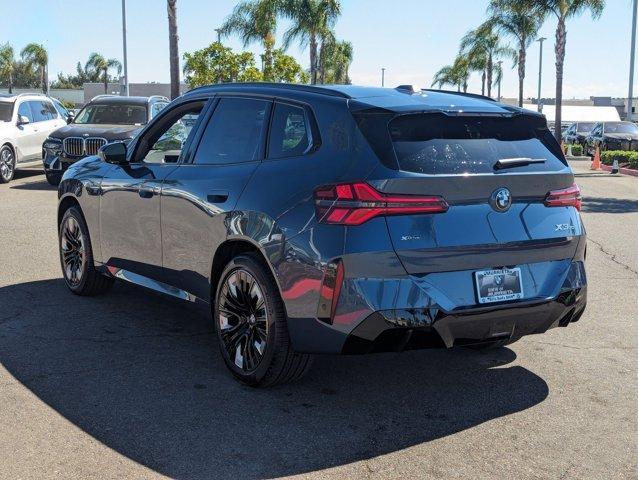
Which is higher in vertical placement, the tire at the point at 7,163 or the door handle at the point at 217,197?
the door handle at the point at 217,197

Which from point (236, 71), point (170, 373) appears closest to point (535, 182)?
point (170, 373)

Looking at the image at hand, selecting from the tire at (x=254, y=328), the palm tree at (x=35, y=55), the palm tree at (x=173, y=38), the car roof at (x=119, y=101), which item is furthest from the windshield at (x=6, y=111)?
the palm tree at (x=35, y=55)

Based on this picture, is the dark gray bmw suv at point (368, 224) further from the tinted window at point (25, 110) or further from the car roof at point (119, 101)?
the tinted window at point (25, 110)

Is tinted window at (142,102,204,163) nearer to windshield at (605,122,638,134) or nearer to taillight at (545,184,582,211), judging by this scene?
taillight at (545,184,582,211)

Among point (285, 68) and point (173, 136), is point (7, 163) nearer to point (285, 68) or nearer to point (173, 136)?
point (173, 136)

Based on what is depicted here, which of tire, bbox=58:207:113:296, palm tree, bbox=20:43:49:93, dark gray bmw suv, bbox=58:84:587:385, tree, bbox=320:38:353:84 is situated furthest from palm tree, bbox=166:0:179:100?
palm tree, bbox=20:43:49:93

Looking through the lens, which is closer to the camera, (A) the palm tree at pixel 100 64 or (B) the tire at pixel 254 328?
(B) the tire at pixel 254 328

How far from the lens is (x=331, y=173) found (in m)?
→ 4.48

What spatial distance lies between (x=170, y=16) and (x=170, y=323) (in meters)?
26.3

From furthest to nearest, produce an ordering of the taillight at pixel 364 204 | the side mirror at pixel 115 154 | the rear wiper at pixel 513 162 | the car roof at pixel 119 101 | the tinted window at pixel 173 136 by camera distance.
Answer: the car roof at pixel 119 101 → the side mirror at pixel 115 154 → the tinted window at pixel 173 136 → the rear wiper at pixel 513 162 → the taillight at pixel 364 204

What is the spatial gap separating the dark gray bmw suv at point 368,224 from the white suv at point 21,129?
14.4 meters

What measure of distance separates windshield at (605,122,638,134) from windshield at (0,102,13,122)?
84.3 feet

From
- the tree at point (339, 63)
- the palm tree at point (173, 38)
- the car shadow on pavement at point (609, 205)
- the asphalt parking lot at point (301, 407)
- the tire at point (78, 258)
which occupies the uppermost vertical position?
the tree at point (339, 63)

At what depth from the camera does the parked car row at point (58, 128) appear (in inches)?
632
